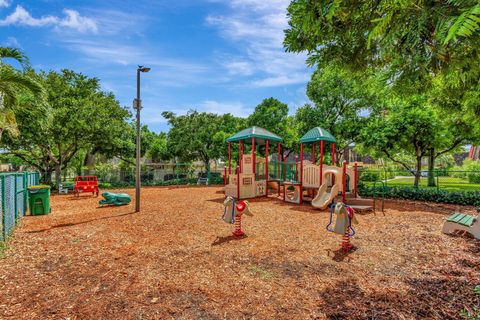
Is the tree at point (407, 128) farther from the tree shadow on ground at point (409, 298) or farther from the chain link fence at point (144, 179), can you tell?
the chain link fence at point (144, 179)

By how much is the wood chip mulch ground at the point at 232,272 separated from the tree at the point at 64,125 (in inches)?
391

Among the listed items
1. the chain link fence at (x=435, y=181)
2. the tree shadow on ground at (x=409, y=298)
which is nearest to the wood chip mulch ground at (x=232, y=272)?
the tree shadow on ground at (x=409, y=298)

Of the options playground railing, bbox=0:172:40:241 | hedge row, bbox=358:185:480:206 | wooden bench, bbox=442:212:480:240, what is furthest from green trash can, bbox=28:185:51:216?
wooden bench, bbox=442:212:480:240

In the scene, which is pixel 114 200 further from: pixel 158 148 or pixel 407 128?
pixel 158 148

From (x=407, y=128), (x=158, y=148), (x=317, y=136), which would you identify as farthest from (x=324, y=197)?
(x=158, y=148)

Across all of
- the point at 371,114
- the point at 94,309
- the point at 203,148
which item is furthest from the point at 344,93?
the point at 94,309

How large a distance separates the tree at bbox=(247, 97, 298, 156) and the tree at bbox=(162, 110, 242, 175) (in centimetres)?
403

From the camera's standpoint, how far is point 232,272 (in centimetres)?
406

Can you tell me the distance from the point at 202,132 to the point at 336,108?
1249cm

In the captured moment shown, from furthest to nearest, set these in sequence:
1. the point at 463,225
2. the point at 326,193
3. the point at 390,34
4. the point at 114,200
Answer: the point at 114,200 < the point at 326,193 < the point at 463,225 < the point at 390,34

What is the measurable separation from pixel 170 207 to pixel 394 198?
11.1 meters

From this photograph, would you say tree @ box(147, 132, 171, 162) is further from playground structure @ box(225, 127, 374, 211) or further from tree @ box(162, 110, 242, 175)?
playground structure @ box(225, 127, 374, 211)

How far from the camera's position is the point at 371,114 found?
57.5ft

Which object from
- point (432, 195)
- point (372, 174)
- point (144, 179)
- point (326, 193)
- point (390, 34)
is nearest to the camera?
point (390, 34)
